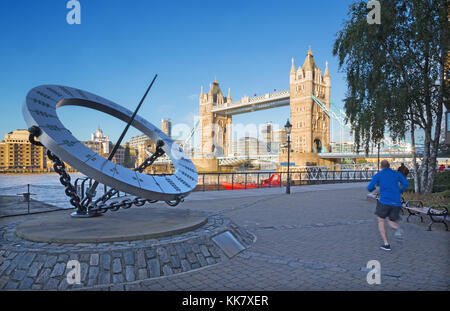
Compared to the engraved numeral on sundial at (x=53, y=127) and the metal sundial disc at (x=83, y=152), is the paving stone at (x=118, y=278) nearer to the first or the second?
the metal sundial disc at (x=83, y=152)

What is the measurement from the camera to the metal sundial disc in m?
4.21

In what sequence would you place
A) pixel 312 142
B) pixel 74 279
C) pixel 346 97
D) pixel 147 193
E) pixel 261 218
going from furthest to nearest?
pixel 312 142 → pixel 346 97 → pixel 261 218 → pixel 147 193 → pixel 74 279

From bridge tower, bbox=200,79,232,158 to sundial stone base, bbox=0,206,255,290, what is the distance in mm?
67859

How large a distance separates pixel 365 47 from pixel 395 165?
30.3 metres

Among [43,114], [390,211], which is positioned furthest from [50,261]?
[390,211]

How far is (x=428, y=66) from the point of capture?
34.2ft

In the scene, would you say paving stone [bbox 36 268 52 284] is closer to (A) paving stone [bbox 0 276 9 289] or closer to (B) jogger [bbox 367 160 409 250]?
(A) paving stone [bbox 0 276 9 289]

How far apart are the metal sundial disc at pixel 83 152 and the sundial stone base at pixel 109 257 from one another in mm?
686

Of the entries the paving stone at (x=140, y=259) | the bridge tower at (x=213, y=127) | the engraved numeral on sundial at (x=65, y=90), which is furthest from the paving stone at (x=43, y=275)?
the bridge tower at (x=213, y=127)

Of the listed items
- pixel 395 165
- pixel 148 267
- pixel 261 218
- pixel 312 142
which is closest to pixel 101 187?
pixel 261 218

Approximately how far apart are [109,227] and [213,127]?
236ft

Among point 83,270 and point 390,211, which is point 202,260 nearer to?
point 83,270

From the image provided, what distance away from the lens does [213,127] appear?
250 feet
